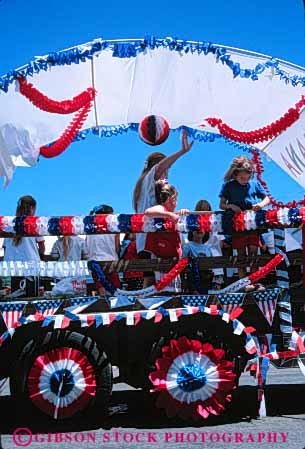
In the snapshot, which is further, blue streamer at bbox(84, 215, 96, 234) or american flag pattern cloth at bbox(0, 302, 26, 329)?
blue streamer at bbox(84, 215, 96, 234)

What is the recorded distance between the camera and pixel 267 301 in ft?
19.5

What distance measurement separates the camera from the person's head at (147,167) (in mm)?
6891

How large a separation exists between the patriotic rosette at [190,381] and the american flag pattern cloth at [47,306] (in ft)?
3.39

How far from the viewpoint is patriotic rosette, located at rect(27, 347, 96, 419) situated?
5.59 metres

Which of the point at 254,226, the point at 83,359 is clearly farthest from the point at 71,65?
the point at 83,359

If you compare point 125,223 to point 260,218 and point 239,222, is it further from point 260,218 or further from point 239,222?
point 260,218

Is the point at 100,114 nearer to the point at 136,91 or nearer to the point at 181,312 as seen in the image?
the point at 136,91

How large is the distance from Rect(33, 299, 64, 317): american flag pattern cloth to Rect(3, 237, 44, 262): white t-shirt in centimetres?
74

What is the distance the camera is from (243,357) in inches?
239

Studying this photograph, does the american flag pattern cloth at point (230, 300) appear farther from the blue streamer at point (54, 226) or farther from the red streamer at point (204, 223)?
the blue streamer at point (54, 226)

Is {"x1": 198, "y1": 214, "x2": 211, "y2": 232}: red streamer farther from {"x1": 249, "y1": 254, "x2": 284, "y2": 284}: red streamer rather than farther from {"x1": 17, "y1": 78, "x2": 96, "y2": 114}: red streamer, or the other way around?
{"x1": 17, "y1": 78, "x2": 96, "y2": 114}: red streamer

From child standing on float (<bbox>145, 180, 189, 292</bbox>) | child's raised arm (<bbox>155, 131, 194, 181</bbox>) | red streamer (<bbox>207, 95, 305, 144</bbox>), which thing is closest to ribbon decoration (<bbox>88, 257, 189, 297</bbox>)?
child standing on float (<bbox>145, 180, 189, 292</bbox>)

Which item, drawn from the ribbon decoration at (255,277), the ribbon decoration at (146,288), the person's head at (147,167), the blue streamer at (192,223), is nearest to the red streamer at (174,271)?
the ribbon decoration at (146,288)

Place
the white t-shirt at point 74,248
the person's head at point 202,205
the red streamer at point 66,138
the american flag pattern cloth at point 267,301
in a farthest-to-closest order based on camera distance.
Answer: the person's head at point 202,205 < the red streamer at point 66,138 < the white t-shirt at point 74,248 < the american flag pattern cloth at point 267,301
